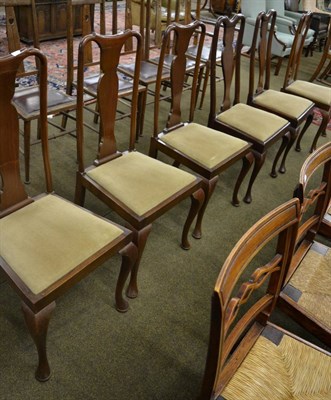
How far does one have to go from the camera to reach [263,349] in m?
1.05

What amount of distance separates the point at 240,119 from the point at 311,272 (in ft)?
3.74

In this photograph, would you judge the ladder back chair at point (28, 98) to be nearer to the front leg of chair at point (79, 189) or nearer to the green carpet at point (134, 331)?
the green carpet at point (134, 331)

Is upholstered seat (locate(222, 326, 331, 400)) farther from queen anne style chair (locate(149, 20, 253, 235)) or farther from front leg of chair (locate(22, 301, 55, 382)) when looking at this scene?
queen anne style chair (locate(149, 20, 253, 235))

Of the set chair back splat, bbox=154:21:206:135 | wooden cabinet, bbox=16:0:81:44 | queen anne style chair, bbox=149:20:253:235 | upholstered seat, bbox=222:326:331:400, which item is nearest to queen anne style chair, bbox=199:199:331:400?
upholstered seat, bbox=222:326:331:400

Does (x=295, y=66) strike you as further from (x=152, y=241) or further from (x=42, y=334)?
(x=42, y=334)

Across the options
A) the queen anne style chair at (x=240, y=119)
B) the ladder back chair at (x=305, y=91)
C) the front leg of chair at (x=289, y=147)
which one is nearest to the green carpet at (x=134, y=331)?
the queen anne style chair at (x=240, y=119)

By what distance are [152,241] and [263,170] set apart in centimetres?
116

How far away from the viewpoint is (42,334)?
1.12 metres

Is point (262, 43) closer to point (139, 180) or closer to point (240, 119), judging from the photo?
point (240, 119)

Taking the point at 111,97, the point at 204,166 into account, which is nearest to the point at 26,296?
the point at 111,97

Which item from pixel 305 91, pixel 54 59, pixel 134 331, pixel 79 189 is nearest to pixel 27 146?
pixel 79 189

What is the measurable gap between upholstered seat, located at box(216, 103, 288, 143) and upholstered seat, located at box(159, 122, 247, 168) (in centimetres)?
17

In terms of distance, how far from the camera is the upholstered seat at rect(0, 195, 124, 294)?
1095 mm

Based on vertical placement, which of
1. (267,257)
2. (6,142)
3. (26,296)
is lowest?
(267,257)
